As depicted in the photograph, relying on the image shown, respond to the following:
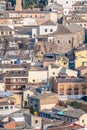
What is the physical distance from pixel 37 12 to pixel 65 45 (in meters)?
6.68

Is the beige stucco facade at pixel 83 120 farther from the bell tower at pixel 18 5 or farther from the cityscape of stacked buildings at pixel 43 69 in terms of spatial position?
the bell tower at pixel 18 5

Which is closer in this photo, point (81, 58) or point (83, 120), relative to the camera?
point (83, 120)

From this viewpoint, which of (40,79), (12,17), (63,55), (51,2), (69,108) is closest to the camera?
(69,108)

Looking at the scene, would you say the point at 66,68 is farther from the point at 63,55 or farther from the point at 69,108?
the point at 69,108

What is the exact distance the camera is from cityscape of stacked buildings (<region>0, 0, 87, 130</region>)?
29.3 metres

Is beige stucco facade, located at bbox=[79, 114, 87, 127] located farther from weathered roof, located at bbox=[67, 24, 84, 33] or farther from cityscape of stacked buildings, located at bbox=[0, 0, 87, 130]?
weathered roof, located at bbox=[67, 24, 84, 33]

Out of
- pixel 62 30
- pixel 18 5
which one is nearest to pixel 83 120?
pixel 62 30

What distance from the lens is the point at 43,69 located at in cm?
3475

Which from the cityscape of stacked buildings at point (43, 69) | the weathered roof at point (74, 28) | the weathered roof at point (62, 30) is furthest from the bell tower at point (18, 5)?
the weathered roof at point (62, 30)

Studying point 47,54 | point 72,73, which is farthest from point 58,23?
point 72,73

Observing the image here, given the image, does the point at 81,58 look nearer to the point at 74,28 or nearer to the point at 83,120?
the point at 74,28

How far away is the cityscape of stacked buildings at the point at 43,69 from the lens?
29.3 meters

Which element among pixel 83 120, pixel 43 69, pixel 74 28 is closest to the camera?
pixel 83 120

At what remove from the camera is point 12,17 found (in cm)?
4434
